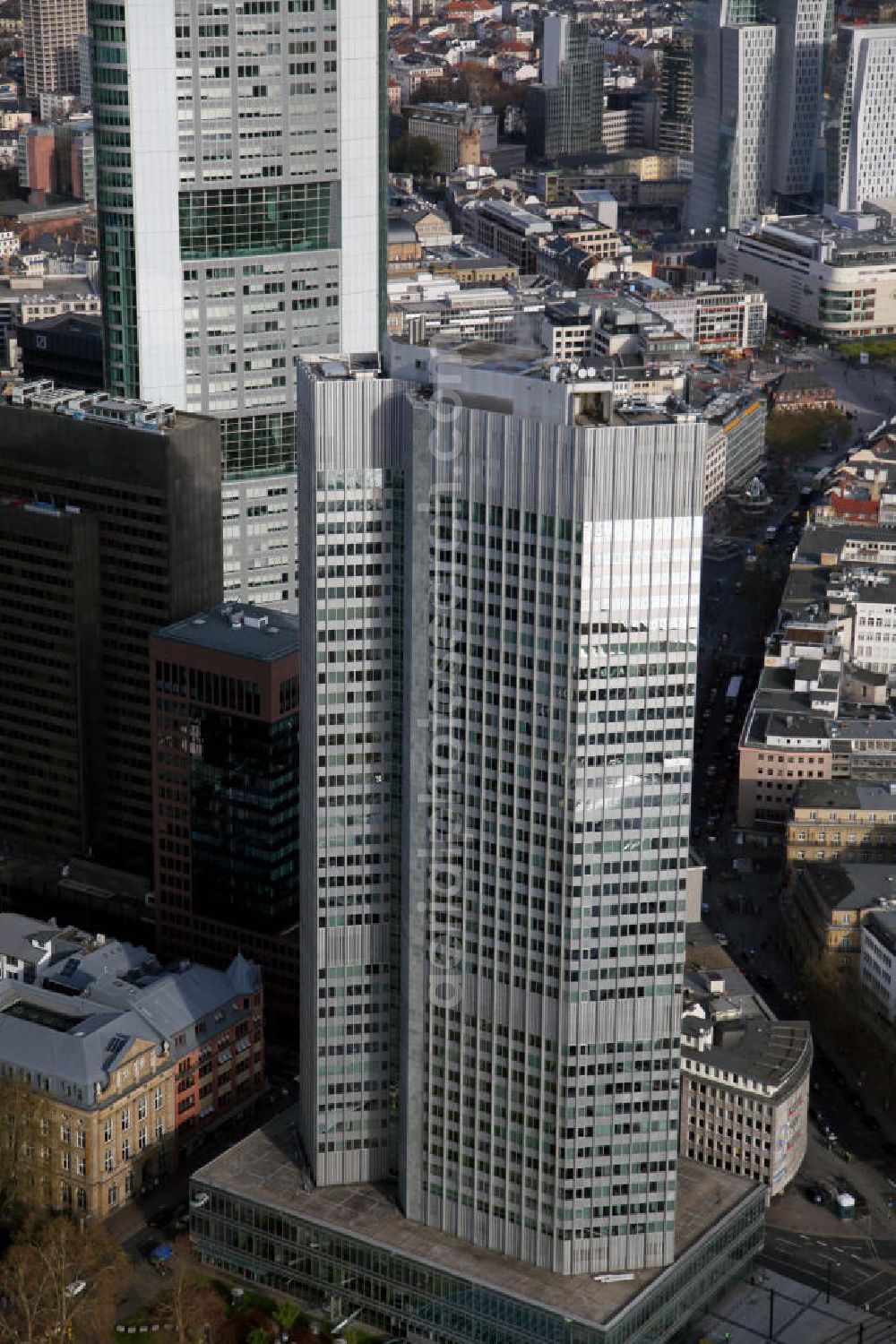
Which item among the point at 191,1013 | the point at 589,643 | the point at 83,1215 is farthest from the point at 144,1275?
the point at 589,643

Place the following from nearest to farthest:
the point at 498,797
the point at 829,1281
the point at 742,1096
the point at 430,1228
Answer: the point at 498,797, the point at 430,1228, the point at 829,1281, the point at 742,1096

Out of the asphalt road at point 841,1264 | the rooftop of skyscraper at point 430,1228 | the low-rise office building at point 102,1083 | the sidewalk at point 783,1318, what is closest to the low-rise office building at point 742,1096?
the asphalt road at point 841,1264

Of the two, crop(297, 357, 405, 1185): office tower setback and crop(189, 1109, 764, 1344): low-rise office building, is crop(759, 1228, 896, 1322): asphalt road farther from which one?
crop(297, 357, 405, 1185): office tower setback

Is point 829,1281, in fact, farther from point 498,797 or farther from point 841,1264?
point 498,797

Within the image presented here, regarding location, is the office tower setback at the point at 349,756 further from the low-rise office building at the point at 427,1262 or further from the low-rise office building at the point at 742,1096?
the low-rise office building at the point at 742,1096

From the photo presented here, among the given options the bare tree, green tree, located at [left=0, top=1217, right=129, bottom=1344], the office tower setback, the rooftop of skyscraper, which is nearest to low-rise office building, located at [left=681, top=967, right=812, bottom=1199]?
the rooftop of skyscraper

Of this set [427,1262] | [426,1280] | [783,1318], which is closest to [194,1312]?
[426,1280]

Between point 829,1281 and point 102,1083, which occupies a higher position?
point 102,1083
